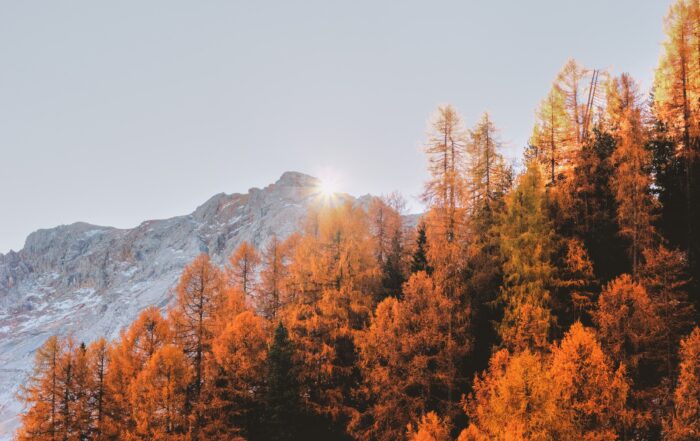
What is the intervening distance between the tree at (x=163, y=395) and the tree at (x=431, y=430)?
49.5ft

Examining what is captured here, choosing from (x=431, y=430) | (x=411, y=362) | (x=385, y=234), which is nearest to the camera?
(x=431, y=430)

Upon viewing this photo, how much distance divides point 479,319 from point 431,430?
677 cm

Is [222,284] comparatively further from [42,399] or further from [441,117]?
[441,117]

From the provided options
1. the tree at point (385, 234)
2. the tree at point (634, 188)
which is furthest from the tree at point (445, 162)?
the tree at point (634, 188)

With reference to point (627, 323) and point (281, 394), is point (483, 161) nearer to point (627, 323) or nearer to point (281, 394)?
point (627, 323)

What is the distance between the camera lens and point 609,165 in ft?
90.5

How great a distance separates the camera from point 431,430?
23984 millimetres

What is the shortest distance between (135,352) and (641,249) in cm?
3265

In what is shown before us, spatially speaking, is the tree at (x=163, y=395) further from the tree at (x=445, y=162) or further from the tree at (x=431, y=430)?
the tree at (x=445, y=162)

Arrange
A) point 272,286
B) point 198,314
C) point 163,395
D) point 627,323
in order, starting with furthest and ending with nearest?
point 272,286
point 198,314
point 163,395
point 627,323

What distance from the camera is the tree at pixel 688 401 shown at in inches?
705

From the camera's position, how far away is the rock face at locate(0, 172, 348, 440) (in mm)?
113181

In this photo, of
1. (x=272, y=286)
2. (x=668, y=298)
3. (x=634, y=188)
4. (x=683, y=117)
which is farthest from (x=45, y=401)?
(x=683, y=117)

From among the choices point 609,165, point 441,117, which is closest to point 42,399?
point 441,117
